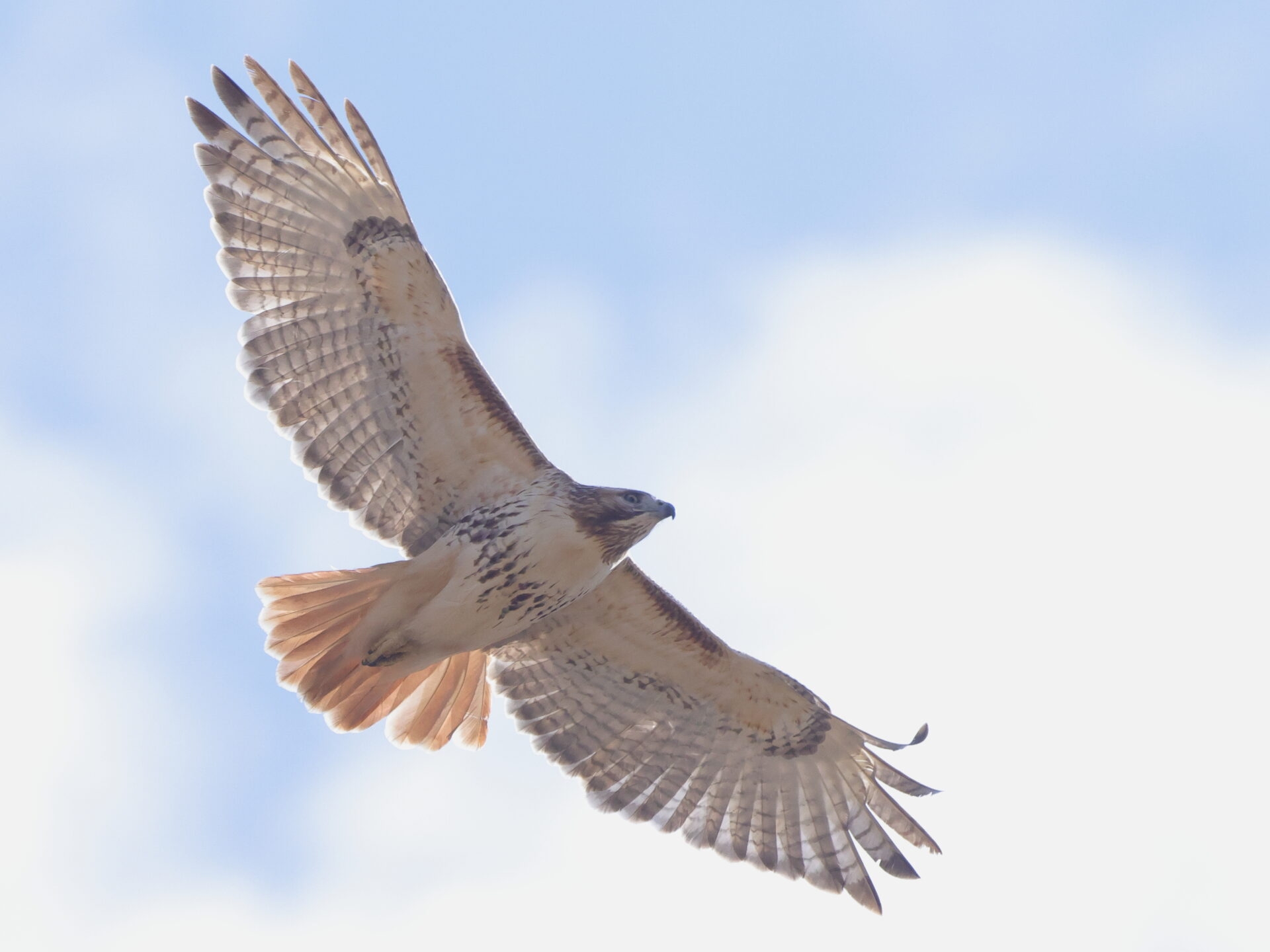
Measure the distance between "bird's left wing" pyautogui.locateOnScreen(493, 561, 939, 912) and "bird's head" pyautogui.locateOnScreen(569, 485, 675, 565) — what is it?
0.99 meters

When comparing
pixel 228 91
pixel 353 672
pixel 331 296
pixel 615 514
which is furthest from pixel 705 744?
pixel 228 91

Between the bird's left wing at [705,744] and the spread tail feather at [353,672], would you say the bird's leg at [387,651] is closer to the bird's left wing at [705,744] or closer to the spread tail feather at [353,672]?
the spread tail feather at [353,672]

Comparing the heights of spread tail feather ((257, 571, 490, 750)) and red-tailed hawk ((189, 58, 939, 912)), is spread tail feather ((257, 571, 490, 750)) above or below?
below

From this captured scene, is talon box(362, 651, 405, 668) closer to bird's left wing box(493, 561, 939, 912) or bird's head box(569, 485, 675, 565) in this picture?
bird's left wing box(493, 561, 939, 912)

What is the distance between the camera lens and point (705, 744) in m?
11.1

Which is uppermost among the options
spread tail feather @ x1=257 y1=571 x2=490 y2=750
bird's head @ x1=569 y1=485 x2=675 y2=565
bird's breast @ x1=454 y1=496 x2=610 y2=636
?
bird's head @ x1=569 y1=485 x2=675 y2=565

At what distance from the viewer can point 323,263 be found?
32.1 feet

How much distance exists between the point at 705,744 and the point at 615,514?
2.18 m

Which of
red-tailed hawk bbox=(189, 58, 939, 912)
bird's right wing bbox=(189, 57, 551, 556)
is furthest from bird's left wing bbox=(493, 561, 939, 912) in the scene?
bird's right wing bbox=(189, 57, 551, 556)

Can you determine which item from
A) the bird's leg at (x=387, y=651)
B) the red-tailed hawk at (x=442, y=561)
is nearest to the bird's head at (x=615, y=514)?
the red-tailed hawk at (x=442, y=561)

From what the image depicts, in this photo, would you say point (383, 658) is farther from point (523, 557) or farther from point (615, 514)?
point (615, 514)

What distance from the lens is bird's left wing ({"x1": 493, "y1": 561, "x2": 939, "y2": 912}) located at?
1081 centimetres

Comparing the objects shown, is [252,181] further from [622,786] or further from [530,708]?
[622,786]

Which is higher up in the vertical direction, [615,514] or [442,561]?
[615,514]
